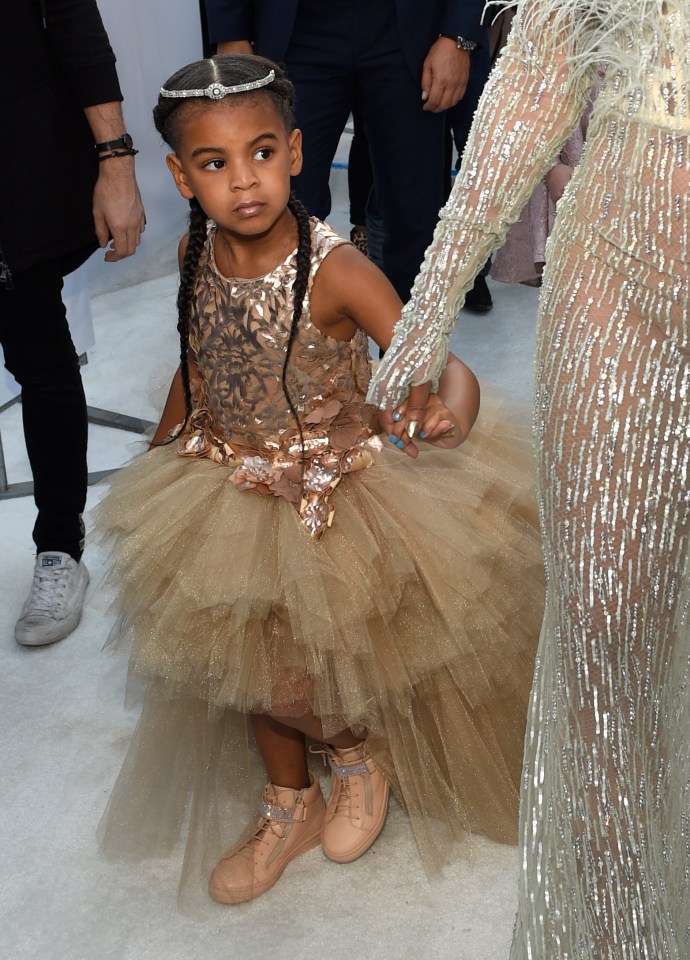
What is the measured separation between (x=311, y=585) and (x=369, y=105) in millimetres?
1386

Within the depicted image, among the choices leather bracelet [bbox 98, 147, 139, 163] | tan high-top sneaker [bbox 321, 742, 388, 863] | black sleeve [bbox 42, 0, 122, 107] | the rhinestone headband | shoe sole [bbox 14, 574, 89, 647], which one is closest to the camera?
the rhinestone headband

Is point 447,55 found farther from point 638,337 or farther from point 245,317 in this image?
point 638,337

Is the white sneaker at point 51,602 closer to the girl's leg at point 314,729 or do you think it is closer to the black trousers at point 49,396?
the black trousers at point 49,396

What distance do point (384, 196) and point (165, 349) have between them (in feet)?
4.09

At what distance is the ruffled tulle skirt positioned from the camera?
1707 millimetres

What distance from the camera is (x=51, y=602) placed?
246cm

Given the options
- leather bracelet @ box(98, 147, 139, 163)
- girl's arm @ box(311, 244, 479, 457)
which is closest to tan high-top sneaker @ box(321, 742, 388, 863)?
girl's arm @ box(311, 244, 479, 457)

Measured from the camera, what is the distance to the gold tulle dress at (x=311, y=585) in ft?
5.62

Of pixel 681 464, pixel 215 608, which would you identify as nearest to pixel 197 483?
pixel 215 608

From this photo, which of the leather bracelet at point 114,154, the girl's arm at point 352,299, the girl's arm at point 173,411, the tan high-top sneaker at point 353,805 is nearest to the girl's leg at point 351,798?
the tan high-top sneaker at point 353,805

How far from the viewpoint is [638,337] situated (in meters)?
1.06

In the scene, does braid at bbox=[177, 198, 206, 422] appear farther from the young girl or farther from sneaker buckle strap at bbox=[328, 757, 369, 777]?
sneaker buckle strap at bbox=[328, 757, 369, 777]

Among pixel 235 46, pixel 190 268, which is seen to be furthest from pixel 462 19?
pixel 190 268

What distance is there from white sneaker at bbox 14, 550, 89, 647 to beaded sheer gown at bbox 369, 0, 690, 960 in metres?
1.36
